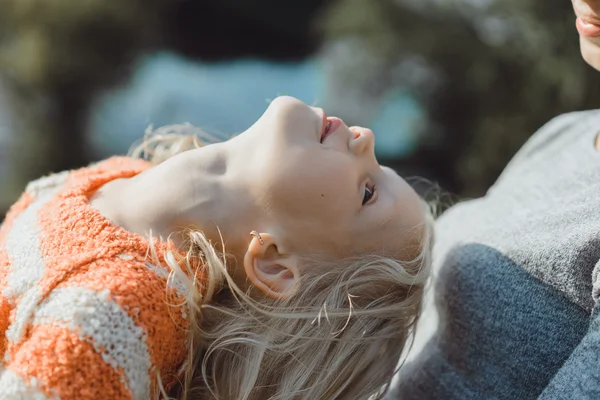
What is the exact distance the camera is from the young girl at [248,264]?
92cm

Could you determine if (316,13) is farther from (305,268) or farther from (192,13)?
(305,268)

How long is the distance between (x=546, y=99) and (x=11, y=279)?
223 cm

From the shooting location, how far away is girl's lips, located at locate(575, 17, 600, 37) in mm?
1069

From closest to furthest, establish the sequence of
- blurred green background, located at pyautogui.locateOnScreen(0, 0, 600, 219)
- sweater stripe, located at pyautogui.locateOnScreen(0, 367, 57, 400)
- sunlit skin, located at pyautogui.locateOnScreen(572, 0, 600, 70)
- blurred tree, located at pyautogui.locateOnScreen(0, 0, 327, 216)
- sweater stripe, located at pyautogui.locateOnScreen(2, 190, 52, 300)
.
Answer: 1. sweater stripe, located at pyautogui.locateOnScreen(0, 367, 57, 400)
2. sweater stripe, located at pyautogui.locateOnScreen(2, 190, 52, 300)
3. sunlit skin, located at pyautogui.locateOnScreen(572, 0, 600, 70)
4. blurred green background, located at pyautogui.locateOnScreen(0, 0, 600, 219)
5. blurred tree, located at pyautogui.locateOnScreen(0, 0, 327, 216)

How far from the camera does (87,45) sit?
299 cm

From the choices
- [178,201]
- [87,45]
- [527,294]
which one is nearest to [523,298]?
[527,294]

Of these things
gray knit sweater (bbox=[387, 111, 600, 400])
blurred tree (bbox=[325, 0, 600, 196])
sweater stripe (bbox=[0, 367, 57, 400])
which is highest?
sweater stripe (bbox=[0, 367, 57, 400])

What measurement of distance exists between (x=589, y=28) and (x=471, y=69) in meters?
1.67

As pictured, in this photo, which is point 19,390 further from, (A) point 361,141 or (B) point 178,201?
(A) point 361,141

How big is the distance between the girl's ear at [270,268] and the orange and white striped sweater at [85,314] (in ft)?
0.42

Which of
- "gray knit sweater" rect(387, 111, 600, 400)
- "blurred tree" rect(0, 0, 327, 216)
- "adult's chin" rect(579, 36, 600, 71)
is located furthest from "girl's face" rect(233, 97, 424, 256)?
"blurred tree" rect(0, 0, 327, 216)

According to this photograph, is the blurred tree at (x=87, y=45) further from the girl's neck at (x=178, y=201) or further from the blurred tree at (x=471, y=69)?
the girl's neck at (x=178, y=201)

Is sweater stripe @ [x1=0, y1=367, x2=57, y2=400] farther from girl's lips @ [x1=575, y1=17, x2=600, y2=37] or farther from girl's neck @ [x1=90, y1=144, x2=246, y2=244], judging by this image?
girl's lips @ [x1=575, y1=17, x2=600, y2=37]

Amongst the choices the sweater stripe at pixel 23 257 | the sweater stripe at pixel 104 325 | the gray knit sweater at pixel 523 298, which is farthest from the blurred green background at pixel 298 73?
the sweater stripe at pixel 104 325
